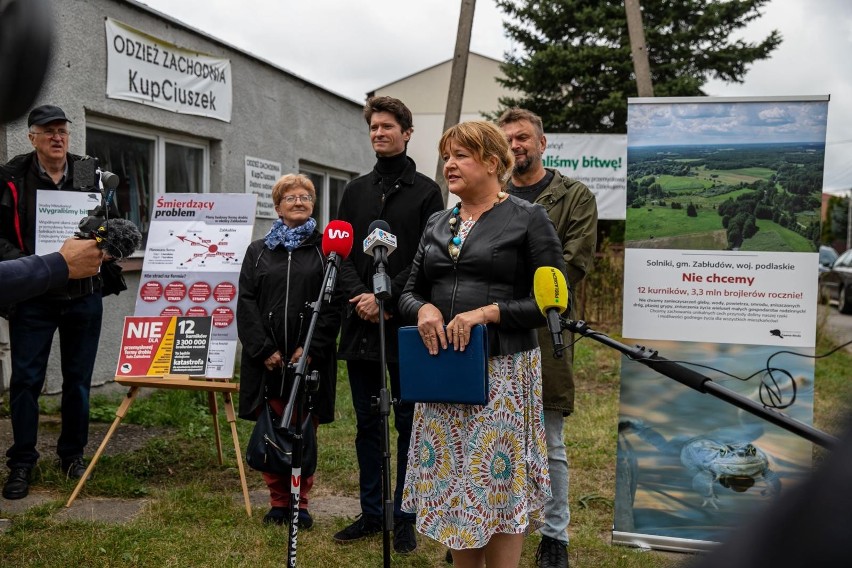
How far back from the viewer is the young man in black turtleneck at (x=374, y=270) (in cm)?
454

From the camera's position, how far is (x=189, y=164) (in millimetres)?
9180

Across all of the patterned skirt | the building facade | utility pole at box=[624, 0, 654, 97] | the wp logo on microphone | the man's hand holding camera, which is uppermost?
utility pole at box=[624, 0, 654, 97]

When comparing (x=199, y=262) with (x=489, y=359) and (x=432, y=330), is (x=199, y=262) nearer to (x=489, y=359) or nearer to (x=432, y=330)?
(x=432, y=330)

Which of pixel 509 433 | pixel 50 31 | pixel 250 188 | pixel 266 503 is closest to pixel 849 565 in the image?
pixel 50 31

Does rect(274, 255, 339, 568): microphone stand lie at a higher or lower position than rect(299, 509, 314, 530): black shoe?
higher

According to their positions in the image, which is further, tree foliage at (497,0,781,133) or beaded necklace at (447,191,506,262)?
tree foliage at (497,0,781,133)

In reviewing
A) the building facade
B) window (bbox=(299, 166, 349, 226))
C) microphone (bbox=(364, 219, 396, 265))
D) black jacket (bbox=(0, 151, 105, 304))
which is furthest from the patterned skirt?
window (bbox=(299, 166, 349, 226))

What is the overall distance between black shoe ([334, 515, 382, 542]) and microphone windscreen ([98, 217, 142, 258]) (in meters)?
2.22

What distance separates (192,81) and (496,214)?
6.14m

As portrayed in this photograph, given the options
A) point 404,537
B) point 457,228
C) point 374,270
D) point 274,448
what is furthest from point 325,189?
point 457,228

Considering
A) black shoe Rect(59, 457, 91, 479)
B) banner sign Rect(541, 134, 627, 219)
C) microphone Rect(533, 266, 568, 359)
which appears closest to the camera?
microphone Rect(533, 266, 568, 359)

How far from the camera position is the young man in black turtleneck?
4539 mm

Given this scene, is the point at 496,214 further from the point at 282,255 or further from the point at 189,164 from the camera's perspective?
the point at 189,164

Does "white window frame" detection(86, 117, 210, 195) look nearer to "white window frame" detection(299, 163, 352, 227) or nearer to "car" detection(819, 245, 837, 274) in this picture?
"white window frame" detection(299, 163, 352, 227)
